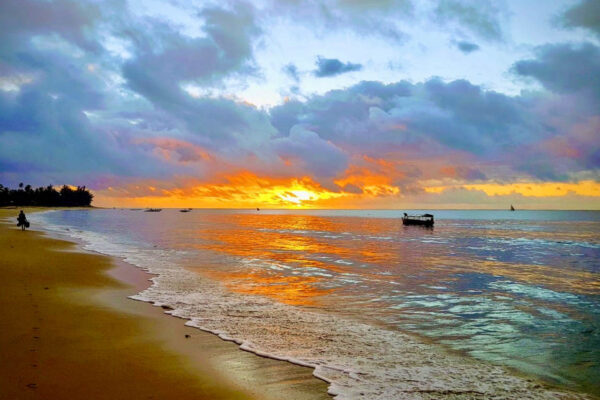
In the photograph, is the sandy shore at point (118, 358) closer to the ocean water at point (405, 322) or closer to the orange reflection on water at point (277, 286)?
the ocean water at point (405, 322)

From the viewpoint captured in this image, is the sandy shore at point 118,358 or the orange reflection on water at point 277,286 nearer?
the sandy shore at point 118,358

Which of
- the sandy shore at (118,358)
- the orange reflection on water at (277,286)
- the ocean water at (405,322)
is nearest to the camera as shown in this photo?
the sandy shore at (118,358)

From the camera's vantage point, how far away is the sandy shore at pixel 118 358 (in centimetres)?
703

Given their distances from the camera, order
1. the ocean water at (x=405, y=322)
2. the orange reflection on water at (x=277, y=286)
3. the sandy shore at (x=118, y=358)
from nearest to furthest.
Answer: the sandy shore at (x=118, y=358), the ocean water at (x=405, y=322), the orange reflection on water at (x=277, y=286)

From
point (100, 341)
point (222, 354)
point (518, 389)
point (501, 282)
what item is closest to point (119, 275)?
point (100, 341)

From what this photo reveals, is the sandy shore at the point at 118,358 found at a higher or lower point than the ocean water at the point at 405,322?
higher

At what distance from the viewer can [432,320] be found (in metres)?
14.1

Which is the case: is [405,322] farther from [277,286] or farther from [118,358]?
[118,358]

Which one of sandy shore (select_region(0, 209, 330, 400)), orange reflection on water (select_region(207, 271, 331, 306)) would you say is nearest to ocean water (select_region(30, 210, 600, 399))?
orange reflection on water (select_region(207, 271, 331, 306))

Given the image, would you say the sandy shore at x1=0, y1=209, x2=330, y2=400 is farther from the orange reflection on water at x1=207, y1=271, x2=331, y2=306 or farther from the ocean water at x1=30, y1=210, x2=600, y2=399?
the orange reflection on water at x1=207, y1=271, x2=331, y2=306

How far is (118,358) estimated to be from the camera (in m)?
8.54

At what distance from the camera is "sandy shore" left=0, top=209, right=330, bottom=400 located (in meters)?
7.03

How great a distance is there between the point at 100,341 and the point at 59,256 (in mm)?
20791

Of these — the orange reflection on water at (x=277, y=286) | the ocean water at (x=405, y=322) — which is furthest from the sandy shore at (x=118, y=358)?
the orange reflection on water at (x=277, y=286)
